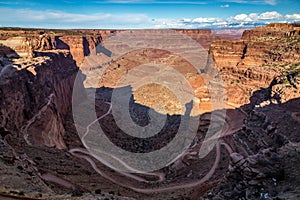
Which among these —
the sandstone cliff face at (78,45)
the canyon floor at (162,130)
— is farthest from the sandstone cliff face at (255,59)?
the sandstone cliff face at (78,45)

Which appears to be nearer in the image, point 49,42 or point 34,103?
point 34,103

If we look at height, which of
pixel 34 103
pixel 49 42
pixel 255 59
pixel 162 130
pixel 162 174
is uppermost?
pixel 49 42

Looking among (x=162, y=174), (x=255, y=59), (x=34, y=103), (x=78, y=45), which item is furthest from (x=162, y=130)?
(x=78, y=45)

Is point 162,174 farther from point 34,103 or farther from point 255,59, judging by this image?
point 255,59

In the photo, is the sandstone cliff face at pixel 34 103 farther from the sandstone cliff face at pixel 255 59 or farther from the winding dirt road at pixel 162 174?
the sandstone cliff face at pixel 255 59

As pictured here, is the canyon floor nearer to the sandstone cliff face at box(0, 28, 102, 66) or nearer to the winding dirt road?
the winding dirt road

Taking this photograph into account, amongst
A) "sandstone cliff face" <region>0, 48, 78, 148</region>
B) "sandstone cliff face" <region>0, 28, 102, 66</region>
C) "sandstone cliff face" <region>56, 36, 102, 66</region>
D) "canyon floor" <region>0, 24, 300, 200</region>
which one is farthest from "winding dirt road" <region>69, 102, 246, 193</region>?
"sandstone cliff face" <region>56, 36, 102, 66</region>
